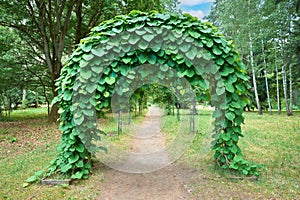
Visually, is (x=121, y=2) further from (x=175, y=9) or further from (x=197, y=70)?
(x=197, y=70)

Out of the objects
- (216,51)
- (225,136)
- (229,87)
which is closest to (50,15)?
(216,51)

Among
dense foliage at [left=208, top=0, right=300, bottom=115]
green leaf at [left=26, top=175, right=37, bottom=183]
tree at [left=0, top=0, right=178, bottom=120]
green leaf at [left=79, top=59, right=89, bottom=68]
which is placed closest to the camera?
green leaf at [left=79, top=59, right=89, bottom=68]

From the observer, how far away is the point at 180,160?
4.17 m

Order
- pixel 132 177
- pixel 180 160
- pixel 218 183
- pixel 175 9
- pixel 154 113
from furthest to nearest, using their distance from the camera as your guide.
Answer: pixel 154 113 < pixel 175 9 < pixel 180 160 < pixel 132 177 < pixel 218 183

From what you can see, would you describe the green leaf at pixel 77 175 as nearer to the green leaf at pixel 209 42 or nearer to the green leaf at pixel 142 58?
the green leaf at pixel 142 58

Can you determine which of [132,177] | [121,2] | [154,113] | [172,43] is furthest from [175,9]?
[132,177]

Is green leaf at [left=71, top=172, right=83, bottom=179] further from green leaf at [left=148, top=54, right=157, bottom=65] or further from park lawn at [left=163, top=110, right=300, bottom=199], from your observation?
green leaf at [left=148, top=54, right=157, bottom=65]

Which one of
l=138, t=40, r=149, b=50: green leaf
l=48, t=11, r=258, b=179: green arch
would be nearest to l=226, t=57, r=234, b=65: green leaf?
l=48, t=11, r=258, b=179: green arch

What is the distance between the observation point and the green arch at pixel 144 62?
9.87ft

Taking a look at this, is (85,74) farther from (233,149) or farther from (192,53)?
(233,149)

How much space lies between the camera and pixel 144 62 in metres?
3.08

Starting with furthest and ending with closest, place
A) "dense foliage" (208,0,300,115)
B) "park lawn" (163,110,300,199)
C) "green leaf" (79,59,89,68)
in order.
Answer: "dense foliage" (208,0,300,115), "green leaf" (79,59,89,68), "park lawn" (163,110,300,199)

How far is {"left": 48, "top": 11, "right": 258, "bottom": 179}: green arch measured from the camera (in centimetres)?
301

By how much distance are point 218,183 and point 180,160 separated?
124cm
